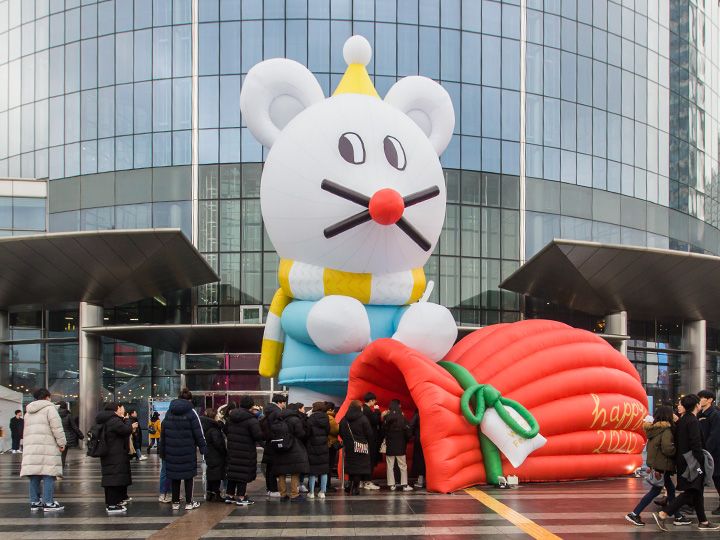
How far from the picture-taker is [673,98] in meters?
36.8

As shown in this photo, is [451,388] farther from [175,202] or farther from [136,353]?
[136,353]

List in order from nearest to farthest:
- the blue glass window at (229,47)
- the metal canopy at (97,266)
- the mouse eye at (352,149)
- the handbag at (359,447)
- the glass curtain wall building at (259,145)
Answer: the handbag at (359,447), the mouse eye at (352,149), the metal canopy at (97,266), the glass curtain wall building at (259,145), the blue glass window at (229,47)

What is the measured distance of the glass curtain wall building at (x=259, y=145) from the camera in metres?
31.6

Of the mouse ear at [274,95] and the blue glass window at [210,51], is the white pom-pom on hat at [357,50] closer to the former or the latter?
the mouse ear at [274,95]

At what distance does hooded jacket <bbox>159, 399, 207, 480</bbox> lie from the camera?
10.1 m

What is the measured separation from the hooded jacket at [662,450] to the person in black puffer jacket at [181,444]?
5.05 m

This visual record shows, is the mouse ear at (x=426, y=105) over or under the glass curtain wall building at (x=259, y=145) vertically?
under

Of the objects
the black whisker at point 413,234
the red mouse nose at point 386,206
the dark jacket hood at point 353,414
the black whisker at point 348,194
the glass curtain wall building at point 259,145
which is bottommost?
the dark jacket hood at point 353,414

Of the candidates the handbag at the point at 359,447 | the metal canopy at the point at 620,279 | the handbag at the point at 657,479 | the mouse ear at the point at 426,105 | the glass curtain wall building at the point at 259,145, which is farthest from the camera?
the glass curtain wall building at the point at 259,145

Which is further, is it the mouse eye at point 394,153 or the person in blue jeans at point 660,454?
the mouse eye at point 394,153

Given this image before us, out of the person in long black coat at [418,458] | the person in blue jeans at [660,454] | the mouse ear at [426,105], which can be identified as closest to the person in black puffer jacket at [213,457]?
the person in long black coat at [418,458]

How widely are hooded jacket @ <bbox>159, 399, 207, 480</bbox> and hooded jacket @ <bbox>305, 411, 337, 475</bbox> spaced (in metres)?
1.34

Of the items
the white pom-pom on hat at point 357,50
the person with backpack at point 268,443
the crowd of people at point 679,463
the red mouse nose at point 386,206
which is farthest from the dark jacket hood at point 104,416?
the white pom-pom on hat at point 357,50

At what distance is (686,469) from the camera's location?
889cm
